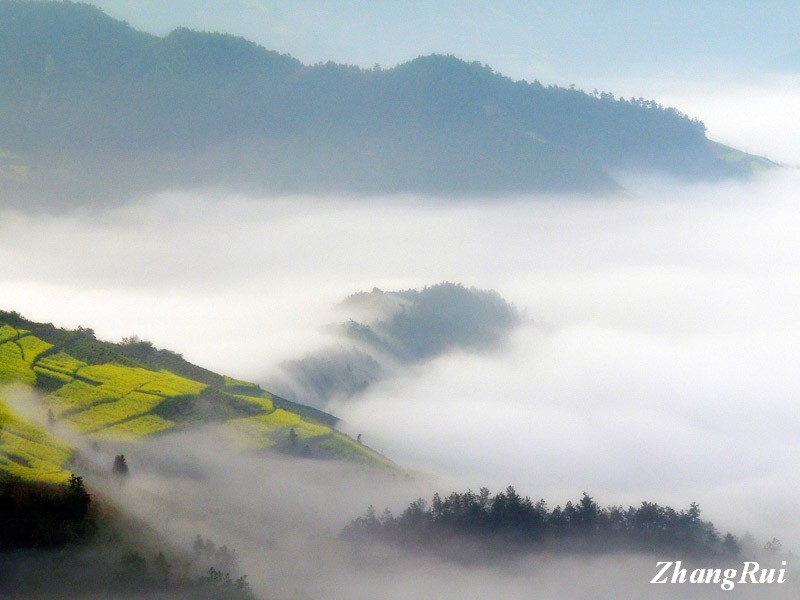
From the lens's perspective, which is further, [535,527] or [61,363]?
[61,363]

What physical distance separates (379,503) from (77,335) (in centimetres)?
2814

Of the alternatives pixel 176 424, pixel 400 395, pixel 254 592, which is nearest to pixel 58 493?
pixel 254 592

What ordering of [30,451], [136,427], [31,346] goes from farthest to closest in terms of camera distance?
[31,346] → [136,427] → [30,451]

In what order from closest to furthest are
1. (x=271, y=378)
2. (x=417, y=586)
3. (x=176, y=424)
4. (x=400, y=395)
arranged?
(x=417, y=586) → (x=176, y=424) → (x=271, y=378) → (x=400, y=395)

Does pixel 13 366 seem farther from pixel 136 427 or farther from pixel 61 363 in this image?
pixel 136 427

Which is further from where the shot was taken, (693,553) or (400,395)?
(400,395)

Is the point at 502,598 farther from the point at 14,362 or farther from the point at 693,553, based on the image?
the point at 14,362

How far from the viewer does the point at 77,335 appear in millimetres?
80188

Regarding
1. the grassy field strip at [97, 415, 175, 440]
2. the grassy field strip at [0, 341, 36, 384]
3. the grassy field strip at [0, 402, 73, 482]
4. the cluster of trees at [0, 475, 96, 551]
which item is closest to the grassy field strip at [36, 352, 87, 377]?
the grassy field strip at [0, 341, 36, 384]

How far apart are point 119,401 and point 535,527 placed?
30.1 meters

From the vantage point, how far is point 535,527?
6750cm

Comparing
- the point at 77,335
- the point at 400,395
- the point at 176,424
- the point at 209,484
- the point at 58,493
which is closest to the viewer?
the point at 58,493

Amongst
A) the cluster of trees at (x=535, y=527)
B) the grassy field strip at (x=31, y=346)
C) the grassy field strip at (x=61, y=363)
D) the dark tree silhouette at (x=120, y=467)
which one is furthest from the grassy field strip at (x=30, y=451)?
the cluster of trees at (x=535, y=527)

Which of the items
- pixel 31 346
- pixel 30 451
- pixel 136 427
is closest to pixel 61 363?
pixel 31 346
